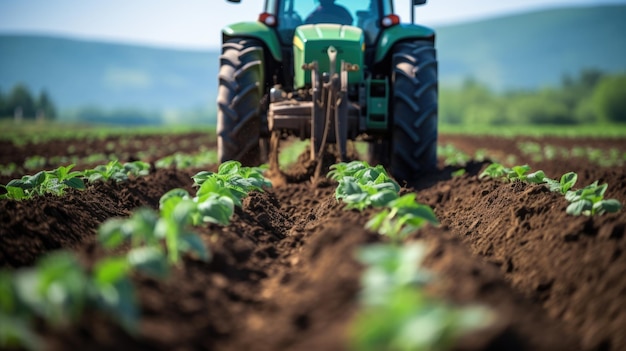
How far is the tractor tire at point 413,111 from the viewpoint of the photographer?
7.13 metres

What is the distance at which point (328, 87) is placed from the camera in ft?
21.5

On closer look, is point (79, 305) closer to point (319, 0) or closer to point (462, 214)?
point (462, 214)

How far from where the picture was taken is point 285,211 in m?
6.05

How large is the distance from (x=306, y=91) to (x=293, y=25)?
1.03m

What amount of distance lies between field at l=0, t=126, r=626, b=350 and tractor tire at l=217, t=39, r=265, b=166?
1.27m

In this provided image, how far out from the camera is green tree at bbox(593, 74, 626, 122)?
58.4 m

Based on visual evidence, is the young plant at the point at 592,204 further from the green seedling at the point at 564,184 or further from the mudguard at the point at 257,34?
the mudguard at the point at 257,34

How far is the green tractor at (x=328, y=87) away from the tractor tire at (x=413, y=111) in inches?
0.4

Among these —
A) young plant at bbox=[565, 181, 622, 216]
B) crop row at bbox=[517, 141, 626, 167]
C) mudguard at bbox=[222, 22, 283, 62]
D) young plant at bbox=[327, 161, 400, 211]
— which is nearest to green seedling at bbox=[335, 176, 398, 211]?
young plant at bbox=[327, 161, 400, 211]

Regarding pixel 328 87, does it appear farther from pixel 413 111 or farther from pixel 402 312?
pixel 402 312

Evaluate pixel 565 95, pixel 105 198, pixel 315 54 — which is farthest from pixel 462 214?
pixel 565 95

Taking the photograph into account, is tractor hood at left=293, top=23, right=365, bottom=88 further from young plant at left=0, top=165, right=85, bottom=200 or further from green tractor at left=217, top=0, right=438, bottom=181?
young plant at left=0, top=165, right=85, bottom=200

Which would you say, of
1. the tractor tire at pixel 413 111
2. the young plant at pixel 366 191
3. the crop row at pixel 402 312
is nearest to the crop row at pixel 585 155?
the tractor tire at pixel 413 111

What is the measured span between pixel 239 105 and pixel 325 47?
1056 mm
